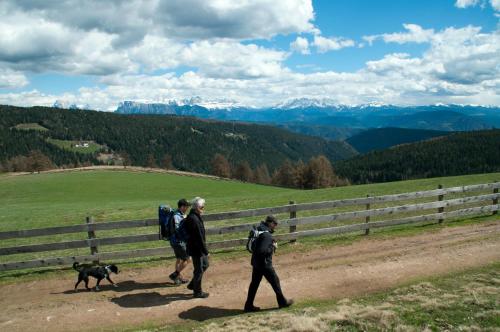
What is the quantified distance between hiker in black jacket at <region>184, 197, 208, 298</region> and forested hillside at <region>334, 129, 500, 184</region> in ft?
551

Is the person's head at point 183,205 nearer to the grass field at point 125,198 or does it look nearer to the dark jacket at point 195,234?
the dark jacket at point 195,234

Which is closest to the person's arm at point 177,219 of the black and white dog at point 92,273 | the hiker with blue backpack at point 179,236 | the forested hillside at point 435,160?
the hiker with blue backpack at point 179,236

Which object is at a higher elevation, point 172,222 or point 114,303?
point 172,222

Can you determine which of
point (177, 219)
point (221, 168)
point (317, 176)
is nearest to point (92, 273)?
point (177, 219)

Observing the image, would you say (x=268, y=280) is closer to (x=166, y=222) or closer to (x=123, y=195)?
(x=166, y=222)

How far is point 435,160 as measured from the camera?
591 ft

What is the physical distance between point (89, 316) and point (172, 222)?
3.10 meters

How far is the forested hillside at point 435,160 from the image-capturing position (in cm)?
16905

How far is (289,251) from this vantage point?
46.6ft

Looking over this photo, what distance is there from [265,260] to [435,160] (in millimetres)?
190579

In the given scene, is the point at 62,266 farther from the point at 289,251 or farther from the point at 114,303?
the point at 289,251

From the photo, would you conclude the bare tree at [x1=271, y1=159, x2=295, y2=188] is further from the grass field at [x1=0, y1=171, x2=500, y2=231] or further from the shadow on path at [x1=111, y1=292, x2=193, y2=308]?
the shadow on path at [x1=111, y1=292, x2=193, y2=308]

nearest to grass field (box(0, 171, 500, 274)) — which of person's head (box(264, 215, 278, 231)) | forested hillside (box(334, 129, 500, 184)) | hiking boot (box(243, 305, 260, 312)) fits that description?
hiking boot (box(243, 305, 260, 312))

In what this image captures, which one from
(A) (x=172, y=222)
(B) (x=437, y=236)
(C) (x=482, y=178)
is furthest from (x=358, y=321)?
(C) (x=482, y=178)
